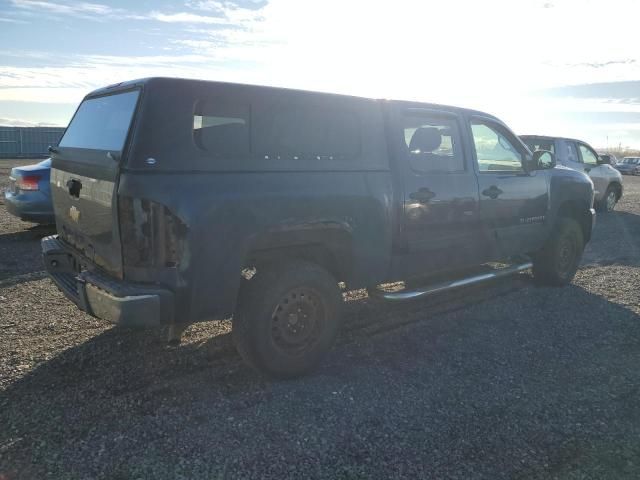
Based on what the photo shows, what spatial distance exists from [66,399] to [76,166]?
1624 millimetres

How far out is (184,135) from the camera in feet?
10.4

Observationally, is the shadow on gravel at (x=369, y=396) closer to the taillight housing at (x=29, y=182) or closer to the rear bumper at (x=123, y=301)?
the rear bumper at (x=123, y=301)

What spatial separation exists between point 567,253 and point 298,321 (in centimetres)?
420

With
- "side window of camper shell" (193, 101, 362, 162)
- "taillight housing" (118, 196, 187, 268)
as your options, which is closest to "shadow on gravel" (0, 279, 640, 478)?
"taillight housing" (118, 196, 187, 268)

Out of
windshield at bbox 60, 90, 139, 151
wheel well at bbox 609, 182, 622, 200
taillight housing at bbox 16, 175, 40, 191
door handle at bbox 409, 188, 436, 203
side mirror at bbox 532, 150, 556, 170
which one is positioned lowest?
wheel well at bbox 609, 182, 622, 200

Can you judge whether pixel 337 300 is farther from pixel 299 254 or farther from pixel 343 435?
pixel 343 435

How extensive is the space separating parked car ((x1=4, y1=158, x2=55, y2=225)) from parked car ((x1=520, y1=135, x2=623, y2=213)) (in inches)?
386

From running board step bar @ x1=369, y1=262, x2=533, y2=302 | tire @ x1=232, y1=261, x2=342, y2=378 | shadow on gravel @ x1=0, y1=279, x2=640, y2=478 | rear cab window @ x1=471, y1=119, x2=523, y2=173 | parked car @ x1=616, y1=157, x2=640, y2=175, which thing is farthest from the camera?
parked car @ x1=616, y1=157, x2=640, y2=175

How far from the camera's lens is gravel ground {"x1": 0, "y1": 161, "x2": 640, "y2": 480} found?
2.79 m

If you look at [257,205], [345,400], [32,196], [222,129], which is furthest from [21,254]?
[345,400]

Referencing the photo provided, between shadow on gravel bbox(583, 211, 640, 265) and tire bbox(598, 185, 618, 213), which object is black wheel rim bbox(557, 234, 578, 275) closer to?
shadow on gravel bbox(583, 211, 640, 265)

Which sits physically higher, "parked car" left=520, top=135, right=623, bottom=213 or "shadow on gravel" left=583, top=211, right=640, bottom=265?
"parked car" left=520, top=135, right=623, bottom=213

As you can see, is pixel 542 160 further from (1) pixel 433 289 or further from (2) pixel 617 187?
(2) pixel 617 187

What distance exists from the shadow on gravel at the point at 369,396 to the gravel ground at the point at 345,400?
1 centimetres
